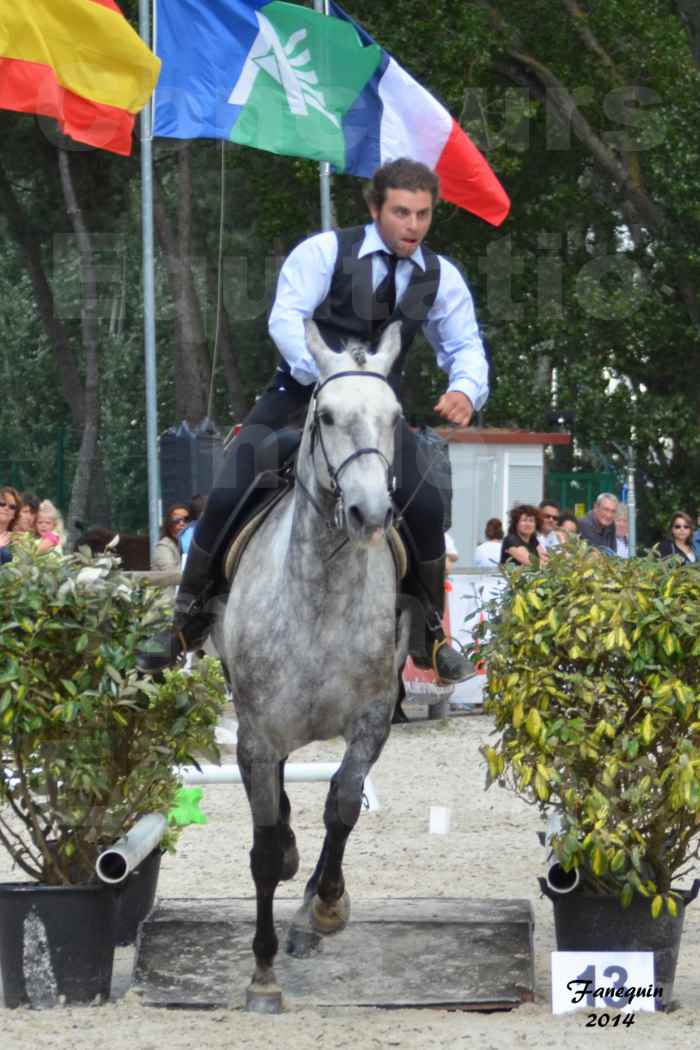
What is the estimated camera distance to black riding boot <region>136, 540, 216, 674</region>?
6.73 metres

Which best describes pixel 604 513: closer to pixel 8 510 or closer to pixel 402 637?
pixel 8 510

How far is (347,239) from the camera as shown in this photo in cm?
661

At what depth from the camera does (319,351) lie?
5.91 meters

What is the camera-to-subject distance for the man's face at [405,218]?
6512mm

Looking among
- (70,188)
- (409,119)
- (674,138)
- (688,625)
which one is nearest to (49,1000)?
(688,625)

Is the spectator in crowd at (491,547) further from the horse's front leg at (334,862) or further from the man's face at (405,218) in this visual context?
the man's face at (405,218)

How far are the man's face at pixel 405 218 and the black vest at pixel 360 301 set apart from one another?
0.11 m

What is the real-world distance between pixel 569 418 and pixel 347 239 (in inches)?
1009

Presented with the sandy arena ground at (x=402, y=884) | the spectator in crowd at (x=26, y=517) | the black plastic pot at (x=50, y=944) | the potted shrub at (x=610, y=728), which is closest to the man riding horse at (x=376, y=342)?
the potted shrub at (x=610, y=728)

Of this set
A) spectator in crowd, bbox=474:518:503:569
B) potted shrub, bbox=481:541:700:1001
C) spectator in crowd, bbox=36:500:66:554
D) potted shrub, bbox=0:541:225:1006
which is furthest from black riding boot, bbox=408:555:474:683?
spectator in crowd, bbox=474:518:503:569

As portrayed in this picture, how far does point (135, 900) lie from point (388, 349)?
9.43ft

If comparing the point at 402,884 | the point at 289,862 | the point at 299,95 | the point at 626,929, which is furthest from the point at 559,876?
the point at 299,95

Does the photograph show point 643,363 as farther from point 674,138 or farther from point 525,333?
point 674,138

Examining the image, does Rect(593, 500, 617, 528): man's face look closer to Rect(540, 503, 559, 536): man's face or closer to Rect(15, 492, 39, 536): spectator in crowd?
Rect(540, 503, 559, 536): man's face
